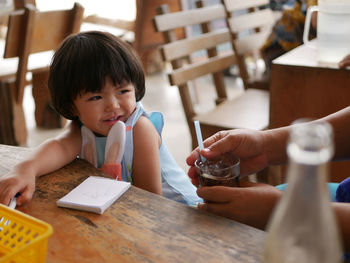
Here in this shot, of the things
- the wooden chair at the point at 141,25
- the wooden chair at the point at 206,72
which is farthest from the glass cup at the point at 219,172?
the wooden chair at the point at 141,25

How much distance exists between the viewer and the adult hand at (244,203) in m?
0.76

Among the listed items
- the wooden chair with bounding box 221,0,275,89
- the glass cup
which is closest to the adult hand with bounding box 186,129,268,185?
the glass cup

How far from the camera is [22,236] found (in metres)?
0.64

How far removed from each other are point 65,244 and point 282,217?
0.38 metres

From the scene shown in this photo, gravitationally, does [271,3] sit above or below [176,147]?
→ above

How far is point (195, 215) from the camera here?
2.37ft

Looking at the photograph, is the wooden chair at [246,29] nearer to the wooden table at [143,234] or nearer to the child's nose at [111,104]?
the child's nose at [111,104]

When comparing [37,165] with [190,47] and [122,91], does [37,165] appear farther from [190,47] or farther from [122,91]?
[190,47]

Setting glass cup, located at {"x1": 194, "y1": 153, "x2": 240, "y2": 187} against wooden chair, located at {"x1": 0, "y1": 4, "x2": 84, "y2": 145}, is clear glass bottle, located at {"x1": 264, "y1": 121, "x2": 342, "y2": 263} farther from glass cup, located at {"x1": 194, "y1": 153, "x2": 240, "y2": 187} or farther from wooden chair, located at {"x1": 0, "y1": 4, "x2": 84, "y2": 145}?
wooden chair, located at {"x1": 0, "y1": 4, "x2": 84, "y2": 145}

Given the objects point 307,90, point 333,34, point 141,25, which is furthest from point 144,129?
point 141,25

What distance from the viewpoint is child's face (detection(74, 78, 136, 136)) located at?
114cm

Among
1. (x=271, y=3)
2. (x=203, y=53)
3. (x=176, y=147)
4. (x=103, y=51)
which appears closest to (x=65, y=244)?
(x=103, y=51)

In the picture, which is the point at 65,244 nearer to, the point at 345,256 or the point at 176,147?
the point at 345,256

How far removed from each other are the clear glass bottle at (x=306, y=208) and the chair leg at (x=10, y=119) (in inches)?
106
